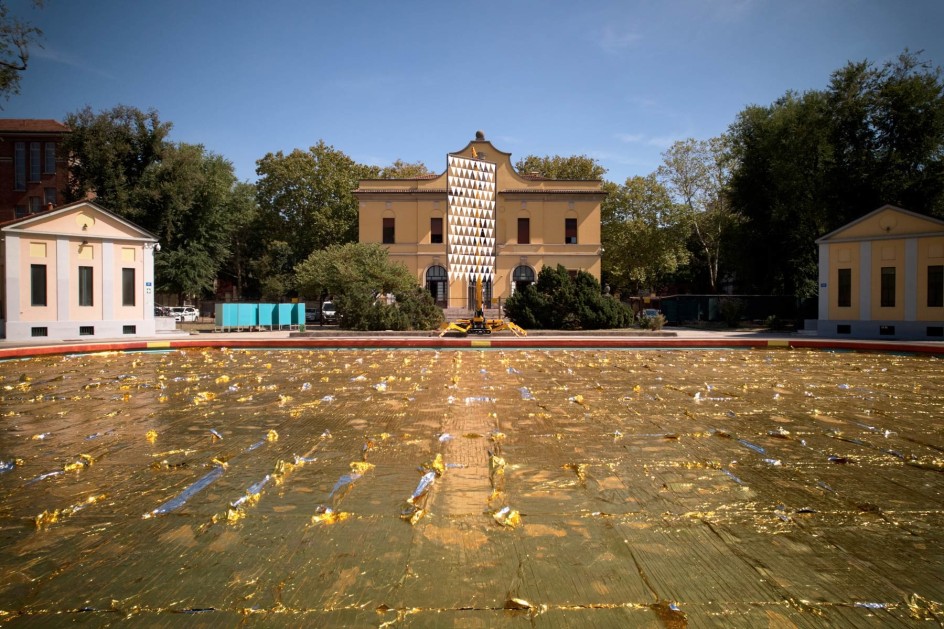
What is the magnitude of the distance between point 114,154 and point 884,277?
43.1 metres

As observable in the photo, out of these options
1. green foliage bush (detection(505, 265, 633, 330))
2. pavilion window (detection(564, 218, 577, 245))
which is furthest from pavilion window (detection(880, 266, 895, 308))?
pavilion window (detection(564, 218, 577, 245))

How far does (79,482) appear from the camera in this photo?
4.36 meters

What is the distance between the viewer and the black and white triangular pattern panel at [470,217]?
133 feet

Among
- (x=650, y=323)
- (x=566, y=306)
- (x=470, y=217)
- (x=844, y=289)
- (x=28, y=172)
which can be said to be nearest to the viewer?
(x=566, y=306)

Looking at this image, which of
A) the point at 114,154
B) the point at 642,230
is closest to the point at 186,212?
the point at 114,154

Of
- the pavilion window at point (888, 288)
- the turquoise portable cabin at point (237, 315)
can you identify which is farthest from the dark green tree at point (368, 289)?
the pavilion window at point (888, 288)

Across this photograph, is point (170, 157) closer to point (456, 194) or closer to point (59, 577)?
point (456, 194)

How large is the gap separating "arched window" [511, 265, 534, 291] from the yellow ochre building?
64.7 feet

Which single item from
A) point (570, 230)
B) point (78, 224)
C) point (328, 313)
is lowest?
point (328, 313)

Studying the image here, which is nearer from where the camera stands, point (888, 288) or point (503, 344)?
point (503, 344)

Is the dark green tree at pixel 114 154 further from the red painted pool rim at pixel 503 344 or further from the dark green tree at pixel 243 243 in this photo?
the red painted pool rim at pixel 503 344

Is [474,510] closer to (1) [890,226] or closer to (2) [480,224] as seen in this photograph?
(1) [890,226]

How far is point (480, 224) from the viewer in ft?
136

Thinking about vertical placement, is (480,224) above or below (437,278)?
above
